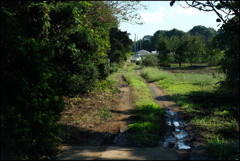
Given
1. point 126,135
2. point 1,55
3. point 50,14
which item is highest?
point 50,14

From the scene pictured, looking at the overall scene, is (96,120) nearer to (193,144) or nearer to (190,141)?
(190,141)

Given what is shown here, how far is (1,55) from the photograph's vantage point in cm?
502

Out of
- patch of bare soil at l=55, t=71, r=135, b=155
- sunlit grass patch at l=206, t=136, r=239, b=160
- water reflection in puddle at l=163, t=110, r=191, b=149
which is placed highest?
sunlit grass patch at l=206, t=136, r=239, b=160

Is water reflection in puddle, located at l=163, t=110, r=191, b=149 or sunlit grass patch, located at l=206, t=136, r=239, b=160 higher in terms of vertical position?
sunlit grass patch, located at l=206, t=136, r=239, b=160

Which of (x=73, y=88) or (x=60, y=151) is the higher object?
(x=73, y=88)

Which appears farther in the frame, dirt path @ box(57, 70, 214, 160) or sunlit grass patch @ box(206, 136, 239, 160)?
dirt path @ box(57, 70, 214, 160)

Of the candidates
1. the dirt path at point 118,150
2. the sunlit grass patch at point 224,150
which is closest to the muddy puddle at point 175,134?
the dirt path at point 118,150

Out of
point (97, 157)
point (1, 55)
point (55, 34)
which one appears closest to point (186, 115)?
point (97, 157)

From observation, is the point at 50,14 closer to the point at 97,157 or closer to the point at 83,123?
the point at 83,123

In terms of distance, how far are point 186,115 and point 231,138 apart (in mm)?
2833

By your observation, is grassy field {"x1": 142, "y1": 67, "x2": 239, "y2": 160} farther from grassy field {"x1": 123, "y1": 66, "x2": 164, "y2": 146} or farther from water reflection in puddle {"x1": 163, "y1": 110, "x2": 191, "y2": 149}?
grassy field {"x1": 123, "y1": 66, "x2": 164, "y2": 146}

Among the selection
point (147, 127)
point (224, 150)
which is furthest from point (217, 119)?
point (224, 150)

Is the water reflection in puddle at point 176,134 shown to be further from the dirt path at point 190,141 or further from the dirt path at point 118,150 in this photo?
the dirt path at point 118,150

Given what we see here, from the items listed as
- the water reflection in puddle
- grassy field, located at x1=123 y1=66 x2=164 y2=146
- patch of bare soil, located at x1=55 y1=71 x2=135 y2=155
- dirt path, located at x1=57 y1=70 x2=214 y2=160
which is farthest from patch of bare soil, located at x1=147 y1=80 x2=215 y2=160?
patch of bare soil, located at x1=55 y1=71 x2=135 y2=155
